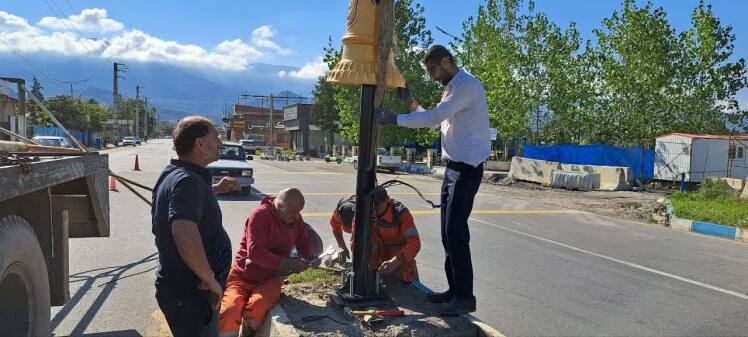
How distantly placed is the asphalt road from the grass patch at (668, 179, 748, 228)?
4.72 ft

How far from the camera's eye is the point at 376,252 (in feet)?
17.0

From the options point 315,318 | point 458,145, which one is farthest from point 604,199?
point 315,318

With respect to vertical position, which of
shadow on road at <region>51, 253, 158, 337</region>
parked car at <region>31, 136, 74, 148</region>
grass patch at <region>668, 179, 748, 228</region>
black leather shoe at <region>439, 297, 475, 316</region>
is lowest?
shadow on road at <region>51, 253, 158, 337</region>

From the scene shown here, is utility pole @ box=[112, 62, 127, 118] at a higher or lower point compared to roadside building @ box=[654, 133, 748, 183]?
higher

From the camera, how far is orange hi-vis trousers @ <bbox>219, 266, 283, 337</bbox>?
13.7 ft

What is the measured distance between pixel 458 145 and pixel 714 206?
1339 cm

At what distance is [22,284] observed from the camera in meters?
2.93

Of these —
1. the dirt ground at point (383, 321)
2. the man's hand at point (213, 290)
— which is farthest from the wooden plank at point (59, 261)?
the dirt ground at point (383, 321)

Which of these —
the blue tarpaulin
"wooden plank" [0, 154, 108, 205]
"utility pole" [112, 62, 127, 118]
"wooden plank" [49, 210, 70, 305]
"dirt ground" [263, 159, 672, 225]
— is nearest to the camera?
"wooden plank" [0, 154, 108, 205]

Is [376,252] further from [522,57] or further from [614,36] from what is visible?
[522,57]

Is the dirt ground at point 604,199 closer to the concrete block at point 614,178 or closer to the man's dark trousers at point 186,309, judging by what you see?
the concrete block at point 614,178

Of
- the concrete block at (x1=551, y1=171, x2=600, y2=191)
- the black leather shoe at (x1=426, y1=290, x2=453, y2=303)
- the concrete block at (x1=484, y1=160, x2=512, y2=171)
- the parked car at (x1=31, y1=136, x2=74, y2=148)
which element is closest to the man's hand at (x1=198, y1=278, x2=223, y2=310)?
the black leather shoe at (x1=426, y1=290, x2=453, y2=303)

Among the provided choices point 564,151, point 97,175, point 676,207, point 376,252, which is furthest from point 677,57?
point 97,175

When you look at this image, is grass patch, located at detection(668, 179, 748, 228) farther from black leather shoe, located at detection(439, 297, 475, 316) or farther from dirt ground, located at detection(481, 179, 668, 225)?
black leather shoe, located at detection(439, 297, 475, 316)
